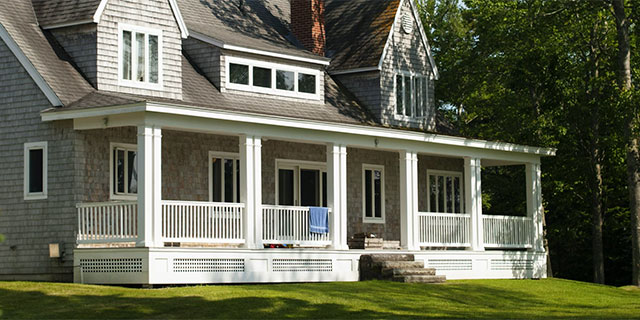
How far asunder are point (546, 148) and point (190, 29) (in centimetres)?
1224

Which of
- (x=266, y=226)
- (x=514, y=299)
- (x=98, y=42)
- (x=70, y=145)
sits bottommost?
(x=514, y=299)

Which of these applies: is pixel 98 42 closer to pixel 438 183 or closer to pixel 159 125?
pixel 159 125

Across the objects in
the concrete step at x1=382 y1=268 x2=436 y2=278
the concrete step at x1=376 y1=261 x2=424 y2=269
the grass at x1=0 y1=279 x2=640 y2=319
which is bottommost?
the grass at x1=0 y1=279 x2=640 y2=319

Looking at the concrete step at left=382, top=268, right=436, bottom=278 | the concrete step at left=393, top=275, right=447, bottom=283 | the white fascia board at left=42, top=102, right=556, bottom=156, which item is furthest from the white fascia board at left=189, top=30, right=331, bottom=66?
the concrete step at left=393, top=275, right=447, bottom=283

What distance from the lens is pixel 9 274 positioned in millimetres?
23688

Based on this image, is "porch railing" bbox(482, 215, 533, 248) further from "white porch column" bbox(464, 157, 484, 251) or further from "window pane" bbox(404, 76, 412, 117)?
"window pane" bbox(404, 76, 412, 117)

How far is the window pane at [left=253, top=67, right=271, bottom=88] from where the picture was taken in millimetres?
28562

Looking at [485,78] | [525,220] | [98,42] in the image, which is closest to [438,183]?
[525,220]

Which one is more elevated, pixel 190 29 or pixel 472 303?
pixel 190 29

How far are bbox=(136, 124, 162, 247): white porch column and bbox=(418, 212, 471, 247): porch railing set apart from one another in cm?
942

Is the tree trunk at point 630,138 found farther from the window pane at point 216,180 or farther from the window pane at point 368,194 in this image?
the window pane at point 216,180

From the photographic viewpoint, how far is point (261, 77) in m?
28.7

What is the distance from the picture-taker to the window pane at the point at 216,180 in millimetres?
26703

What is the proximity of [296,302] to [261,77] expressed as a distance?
10.0 metres
